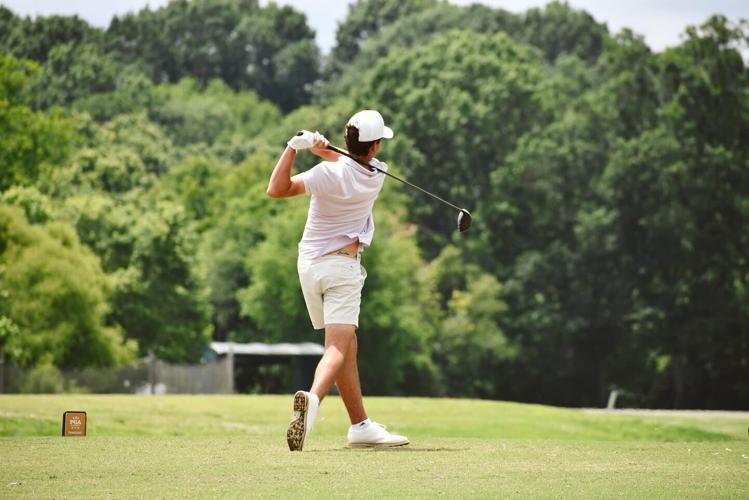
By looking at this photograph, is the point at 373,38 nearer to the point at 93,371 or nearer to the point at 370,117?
the point at 93,371

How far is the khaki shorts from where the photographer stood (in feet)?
33.9

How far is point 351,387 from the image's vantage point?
417 inches

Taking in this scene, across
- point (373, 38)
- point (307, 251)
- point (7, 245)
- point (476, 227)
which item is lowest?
point (307, 251)

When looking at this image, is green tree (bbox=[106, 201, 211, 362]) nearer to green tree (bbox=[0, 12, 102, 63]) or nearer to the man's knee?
the man's knee

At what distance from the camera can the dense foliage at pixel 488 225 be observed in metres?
62.1

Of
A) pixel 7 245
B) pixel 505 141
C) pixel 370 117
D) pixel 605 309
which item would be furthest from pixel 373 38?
pixel 370 117

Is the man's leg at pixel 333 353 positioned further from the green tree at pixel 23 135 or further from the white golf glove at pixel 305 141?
the green tree at pixel 23 135

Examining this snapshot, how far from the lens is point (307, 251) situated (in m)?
10.4

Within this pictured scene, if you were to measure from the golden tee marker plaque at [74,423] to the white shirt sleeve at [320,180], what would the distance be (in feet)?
9.78

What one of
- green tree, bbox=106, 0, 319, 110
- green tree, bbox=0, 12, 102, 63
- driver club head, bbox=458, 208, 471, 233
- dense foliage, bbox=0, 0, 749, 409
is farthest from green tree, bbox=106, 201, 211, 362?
green tree, bbox=106, 0, 319, 110

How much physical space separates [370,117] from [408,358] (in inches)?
2231

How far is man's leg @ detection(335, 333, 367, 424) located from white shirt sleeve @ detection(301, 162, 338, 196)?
3.77ft

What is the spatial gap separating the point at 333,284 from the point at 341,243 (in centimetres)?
31

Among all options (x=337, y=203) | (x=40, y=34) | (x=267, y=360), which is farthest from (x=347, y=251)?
(x=40, y=34)
